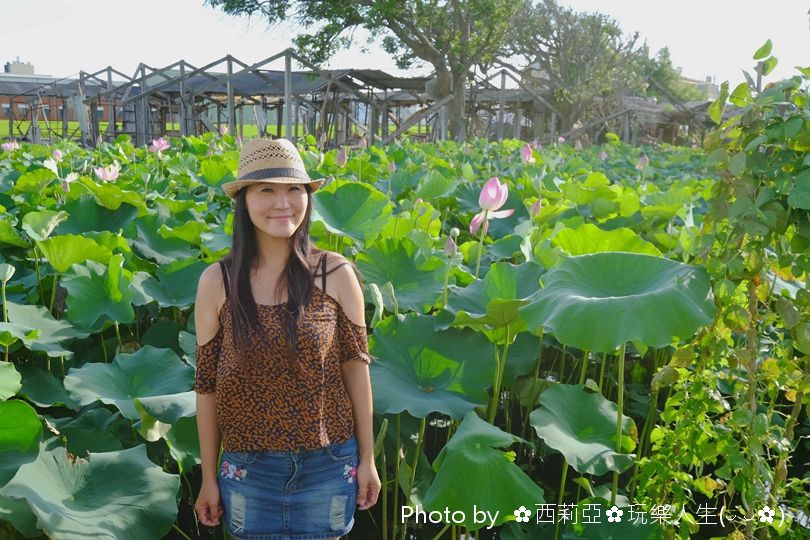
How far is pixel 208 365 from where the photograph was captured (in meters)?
1.48

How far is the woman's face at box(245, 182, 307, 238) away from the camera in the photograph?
143cm

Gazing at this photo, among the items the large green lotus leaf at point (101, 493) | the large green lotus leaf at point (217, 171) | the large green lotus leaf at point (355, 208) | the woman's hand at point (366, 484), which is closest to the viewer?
the large green lotus leaf at point (101, 493)

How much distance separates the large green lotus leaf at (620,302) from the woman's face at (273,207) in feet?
1.64

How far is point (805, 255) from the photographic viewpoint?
1.33 m

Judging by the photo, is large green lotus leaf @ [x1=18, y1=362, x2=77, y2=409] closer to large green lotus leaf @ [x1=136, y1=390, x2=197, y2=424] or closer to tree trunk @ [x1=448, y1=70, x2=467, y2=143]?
large green lotus leaf @ [x1=136, y1=390, x2=197, y2=424]

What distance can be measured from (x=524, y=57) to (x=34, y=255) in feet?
89.6

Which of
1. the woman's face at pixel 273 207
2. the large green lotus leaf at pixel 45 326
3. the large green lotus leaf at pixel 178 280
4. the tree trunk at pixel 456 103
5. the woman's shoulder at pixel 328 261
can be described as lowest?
the tree trunk at pixel 456 103

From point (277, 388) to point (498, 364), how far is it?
636 millimetres

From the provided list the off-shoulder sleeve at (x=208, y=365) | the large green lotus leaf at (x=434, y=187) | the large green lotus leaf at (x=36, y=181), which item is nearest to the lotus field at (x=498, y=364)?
the off-shoulder sleeve at (x=208, y=365)

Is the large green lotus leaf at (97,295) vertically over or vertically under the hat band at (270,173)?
under

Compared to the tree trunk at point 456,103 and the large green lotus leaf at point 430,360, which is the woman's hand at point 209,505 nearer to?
the large green lotus leaf at point 430,360

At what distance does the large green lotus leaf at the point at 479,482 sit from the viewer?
1427 millimetres

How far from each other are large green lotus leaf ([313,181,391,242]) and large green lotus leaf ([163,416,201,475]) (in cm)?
97

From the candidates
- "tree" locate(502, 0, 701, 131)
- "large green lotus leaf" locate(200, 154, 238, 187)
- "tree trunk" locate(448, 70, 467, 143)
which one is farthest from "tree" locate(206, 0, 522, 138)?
"large green lotus leaf" locate(200, 154, 238, 187)
